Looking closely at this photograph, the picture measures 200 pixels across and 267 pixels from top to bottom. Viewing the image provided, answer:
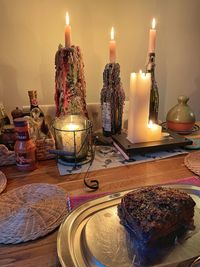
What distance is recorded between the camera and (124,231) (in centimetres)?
45

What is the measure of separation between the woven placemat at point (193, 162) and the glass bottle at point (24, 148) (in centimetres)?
50

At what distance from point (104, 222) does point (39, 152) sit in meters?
0.40

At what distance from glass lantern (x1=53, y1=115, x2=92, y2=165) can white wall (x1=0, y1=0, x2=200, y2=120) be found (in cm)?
33

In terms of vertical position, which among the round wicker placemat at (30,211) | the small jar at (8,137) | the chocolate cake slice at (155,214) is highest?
the small jar at (8,137)

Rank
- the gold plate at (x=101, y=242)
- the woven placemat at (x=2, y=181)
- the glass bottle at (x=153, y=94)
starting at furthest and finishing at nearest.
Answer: the glass bottle at (x=153, y=94) < the woven placemat at (x=2, y=181) < the gold plate at (x=101, y=242)

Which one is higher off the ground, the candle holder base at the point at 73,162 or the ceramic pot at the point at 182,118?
the ceramic pot at the point at 182,118

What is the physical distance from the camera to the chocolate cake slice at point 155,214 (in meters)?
0.40

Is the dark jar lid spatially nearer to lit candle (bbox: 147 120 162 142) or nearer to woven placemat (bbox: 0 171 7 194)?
woven placemat (bbox: 0 171 7 194)

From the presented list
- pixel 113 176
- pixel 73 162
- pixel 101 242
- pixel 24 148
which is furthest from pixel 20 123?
pixel 101 242

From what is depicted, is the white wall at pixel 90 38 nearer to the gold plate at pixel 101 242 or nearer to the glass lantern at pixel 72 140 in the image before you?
the glass lantern at pixel 72 140

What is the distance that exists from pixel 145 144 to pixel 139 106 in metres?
0.14

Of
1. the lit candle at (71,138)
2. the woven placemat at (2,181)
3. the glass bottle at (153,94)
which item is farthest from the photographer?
the glass bottle at (153,94)

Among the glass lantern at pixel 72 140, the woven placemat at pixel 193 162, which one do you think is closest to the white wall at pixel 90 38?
the glass lantern at pixel 72 140

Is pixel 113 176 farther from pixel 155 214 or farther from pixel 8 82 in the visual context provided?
pixel 8 82
